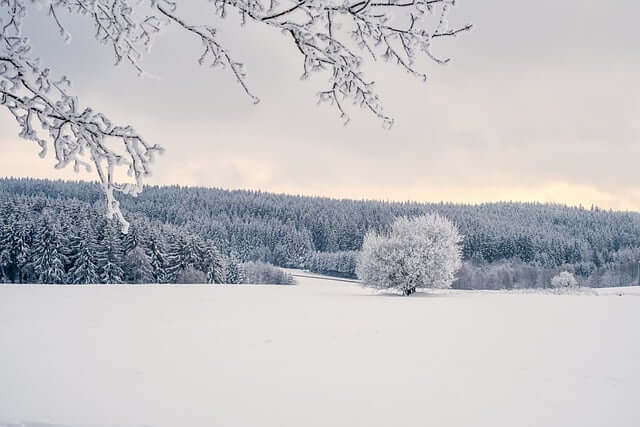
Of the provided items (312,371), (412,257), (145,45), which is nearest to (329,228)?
(412,257)

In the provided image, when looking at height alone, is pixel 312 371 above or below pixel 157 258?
below

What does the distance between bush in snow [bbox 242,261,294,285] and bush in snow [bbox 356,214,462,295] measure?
40322mm

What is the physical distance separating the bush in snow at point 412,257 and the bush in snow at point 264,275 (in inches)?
1587

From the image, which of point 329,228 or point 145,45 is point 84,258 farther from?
point 329,228

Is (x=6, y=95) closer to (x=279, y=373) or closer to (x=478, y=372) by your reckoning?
(x=279, y=373)

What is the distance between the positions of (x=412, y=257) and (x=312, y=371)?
24.0 m

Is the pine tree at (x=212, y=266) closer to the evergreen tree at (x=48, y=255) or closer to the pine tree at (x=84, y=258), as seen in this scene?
the pine tree at (x=84, y=258)

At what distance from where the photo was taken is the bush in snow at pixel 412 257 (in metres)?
33.1

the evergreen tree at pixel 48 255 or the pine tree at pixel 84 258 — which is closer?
the evergreen tree at pixel 48 255

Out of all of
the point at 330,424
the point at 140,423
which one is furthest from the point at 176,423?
the point at 330,424

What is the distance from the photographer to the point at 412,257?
32.9m

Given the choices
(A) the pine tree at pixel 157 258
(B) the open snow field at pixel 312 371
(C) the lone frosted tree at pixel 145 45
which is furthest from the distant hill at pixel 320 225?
(C) the lone frosted tree at pixel 145 45

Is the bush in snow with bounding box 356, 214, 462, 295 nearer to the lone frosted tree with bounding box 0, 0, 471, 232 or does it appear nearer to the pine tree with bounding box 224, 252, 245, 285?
the lone frosted tree with bounding box 0, 0, 471, 232

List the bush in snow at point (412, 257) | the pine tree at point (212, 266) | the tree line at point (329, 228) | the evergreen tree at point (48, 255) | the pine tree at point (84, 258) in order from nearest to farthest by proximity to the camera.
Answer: the bush in snow at point (412, 257), the evergreen tree at point (48, 255), the pine tree at point (84, 258), the pine tree at point (212, 266), the tree line at point (329, 228)
